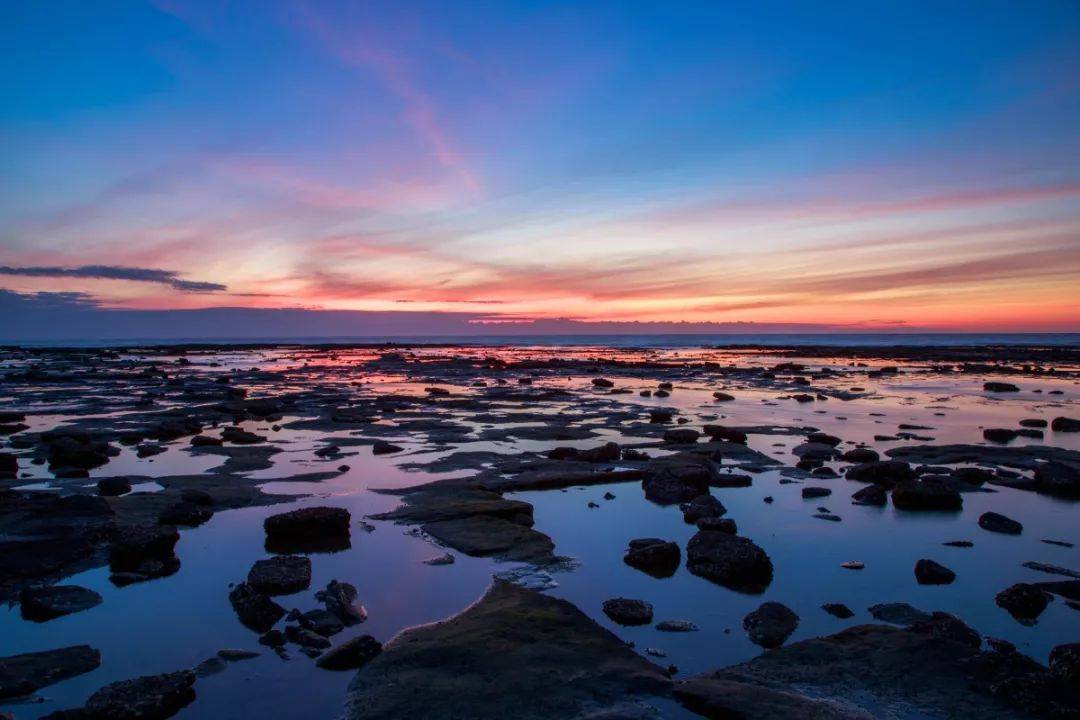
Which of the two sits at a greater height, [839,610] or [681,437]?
[681,437]

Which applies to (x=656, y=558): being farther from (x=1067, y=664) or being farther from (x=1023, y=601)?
(x=1067, y=664)

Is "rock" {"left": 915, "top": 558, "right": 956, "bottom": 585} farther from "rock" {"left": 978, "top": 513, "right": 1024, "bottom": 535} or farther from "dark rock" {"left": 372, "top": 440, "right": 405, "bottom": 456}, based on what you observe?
"dark rock" {"left": 372, "top": 440, "right": 405, "bottom": 456}

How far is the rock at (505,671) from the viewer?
5.55 m

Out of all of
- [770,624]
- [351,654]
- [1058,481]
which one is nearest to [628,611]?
[770,624]

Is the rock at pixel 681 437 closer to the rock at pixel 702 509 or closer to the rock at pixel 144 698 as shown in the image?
the rock at pixel 702 509

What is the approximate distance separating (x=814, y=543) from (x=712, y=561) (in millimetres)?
2572

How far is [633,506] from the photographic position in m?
12.9

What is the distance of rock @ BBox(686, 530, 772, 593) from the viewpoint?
884 centimetres

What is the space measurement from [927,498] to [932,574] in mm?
4290

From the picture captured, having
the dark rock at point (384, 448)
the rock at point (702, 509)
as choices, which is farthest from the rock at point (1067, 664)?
the dark rock at point (384, 448)

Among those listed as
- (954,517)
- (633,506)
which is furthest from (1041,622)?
(633,506)

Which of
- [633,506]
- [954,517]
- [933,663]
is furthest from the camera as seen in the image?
[633,506]

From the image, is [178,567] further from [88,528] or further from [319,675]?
[319,675]

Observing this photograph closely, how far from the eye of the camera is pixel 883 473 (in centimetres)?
1463
